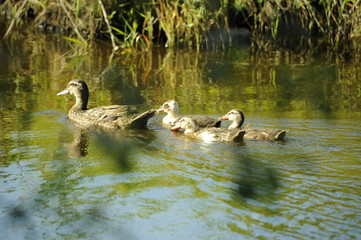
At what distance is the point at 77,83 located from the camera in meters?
10.1

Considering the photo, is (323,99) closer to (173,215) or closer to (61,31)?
(173,215)

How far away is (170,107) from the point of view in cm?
950

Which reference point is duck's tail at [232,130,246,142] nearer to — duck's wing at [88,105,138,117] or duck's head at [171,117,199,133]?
duck's head at [171,117,199,133]

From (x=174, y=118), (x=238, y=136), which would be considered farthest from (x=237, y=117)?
(x=174, y=118)

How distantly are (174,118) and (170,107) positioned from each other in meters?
0.27

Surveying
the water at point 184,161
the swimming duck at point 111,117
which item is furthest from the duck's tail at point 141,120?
the water at point 184,161

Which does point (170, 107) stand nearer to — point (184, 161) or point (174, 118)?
point (174, 118)

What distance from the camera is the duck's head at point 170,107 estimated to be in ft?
31.1

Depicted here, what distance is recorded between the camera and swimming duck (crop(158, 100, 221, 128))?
9062mm

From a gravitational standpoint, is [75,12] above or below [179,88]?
above

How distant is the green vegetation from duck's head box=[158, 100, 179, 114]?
3623mm

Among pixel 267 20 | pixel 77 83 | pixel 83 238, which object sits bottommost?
pixel 83 238

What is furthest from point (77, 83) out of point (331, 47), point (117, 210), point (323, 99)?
point (331, 47)

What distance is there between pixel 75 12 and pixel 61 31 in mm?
2500
